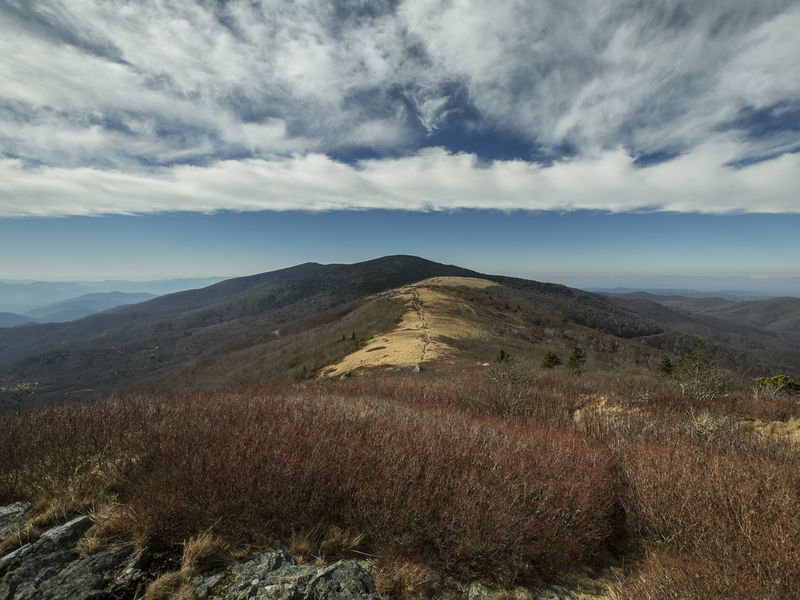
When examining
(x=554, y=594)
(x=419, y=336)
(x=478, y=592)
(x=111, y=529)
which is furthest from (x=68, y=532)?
(x=419, y=336)

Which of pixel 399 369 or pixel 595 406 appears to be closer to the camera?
pixel 595 406

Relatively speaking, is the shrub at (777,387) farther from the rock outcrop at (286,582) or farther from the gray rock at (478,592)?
the rock outcrop at (286,582)

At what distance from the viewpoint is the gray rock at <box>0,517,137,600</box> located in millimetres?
3186

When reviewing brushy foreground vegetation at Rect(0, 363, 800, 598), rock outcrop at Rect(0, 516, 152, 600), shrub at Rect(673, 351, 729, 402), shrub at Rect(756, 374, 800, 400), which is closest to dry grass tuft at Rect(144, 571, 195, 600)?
rock outcrop at Rect(0, 516, 152, 600)

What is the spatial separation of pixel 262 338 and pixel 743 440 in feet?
496

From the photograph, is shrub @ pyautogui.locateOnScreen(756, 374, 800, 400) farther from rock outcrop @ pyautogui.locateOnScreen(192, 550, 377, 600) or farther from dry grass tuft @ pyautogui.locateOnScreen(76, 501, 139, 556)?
dry grass tuft @ pyautogui.locateOnScreen(76, 501, 139, 556)

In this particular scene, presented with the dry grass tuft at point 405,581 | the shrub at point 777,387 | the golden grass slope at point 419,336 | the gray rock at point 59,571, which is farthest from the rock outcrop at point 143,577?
the golden grass slope at point 419,336

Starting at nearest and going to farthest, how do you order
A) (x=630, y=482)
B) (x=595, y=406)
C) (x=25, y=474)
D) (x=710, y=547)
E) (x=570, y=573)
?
(x=710, y=547) < (x=570, y=573) < (x=25, y=474) < (x=630, y=482) < (x=595, y=406)

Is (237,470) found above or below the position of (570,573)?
above

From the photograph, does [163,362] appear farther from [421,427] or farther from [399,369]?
[421,427]

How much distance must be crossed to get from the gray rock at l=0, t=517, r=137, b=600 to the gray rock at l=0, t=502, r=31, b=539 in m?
0.53

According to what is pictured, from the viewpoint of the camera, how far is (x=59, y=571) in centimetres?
337

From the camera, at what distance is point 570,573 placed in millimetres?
4020

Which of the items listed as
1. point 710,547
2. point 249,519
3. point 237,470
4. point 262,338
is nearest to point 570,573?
point 710,547
